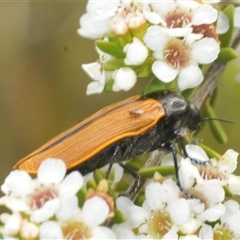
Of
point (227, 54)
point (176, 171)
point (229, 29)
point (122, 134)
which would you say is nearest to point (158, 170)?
point (176, 171)

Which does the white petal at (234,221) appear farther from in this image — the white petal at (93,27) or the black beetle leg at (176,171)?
the white petal at (93,27)

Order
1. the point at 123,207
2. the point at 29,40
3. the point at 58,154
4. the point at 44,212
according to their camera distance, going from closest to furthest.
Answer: the point at 44,212, the point at 123,207, the point at 58,154, the point at 29,40

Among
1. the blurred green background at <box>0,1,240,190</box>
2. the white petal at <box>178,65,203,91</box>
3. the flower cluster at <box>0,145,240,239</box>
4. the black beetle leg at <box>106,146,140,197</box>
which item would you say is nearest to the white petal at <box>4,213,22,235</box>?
the flower cluster at <box>0,145,240,239</box>

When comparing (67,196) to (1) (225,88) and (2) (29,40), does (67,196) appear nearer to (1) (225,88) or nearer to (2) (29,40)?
(1) (225,88)

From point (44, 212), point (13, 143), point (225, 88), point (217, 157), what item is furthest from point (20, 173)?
point (13, 143)

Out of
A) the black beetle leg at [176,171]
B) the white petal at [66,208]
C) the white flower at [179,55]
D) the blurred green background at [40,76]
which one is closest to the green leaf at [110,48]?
the white flower at [179,55]

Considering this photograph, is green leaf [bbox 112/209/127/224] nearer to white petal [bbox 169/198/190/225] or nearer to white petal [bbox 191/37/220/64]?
white petal [bbox 169/198/190/225]
